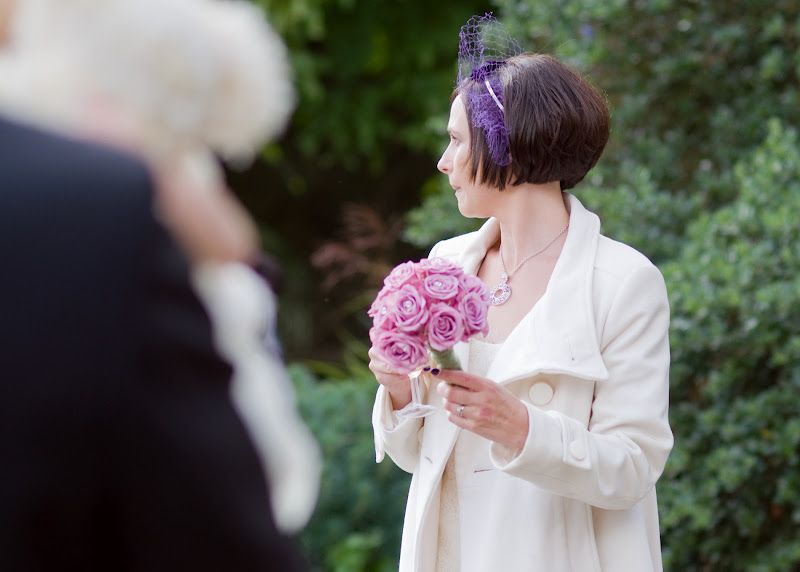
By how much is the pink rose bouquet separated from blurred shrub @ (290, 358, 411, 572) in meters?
2.94

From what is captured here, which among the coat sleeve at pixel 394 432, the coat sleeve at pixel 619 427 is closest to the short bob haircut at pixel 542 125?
the coat sleeve at pixel 619 427

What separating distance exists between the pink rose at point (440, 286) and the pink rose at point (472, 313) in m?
0.03

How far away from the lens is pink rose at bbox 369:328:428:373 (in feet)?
7.08

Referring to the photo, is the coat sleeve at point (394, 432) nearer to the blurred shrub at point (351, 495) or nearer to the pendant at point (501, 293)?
the pendant at point (501, 293)

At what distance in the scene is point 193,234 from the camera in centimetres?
Result: 98

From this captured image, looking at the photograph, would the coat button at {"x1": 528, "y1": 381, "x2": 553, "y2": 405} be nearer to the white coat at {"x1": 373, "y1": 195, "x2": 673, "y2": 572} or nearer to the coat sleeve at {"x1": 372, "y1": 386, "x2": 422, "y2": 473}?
the white coat at {"x1": 373, "y1": 195, "x2": 673, "y2": 572}

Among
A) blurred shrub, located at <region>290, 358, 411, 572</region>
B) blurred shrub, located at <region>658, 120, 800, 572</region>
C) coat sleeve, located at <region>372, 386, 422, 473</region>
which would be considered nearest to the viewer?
coat sleeve, located at <region>372, 386, 422, 473</region>

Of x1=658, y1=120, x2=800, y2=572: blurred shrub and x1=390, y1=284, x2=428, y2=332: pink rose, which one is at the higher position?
x1=658, y1=120, x2=800, y2=572: blurred shrub

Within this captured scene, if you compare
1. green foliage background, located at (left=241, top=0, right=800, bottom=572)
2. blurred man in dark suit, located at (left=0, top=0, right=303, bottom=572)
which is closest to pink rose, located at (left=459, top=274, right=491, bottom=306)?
blurred man in dark suit, located at (left=0, top=0, right=303, bottom=572)

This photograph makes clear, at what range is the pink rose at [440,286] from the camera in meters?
2.19

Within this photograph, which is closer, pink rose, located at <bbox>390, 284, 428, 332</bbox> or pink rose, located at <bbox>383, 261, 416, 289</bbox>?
pink rose, located at <bbox>390, 284, 428, 332</bbox>

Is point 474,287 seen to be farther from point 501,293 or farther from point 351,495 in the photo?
point 351,495

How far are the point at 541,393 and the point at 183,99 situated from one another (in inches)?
61.8

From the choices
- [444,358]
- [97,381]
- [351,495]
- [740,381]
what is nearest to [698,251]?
[740,381]
